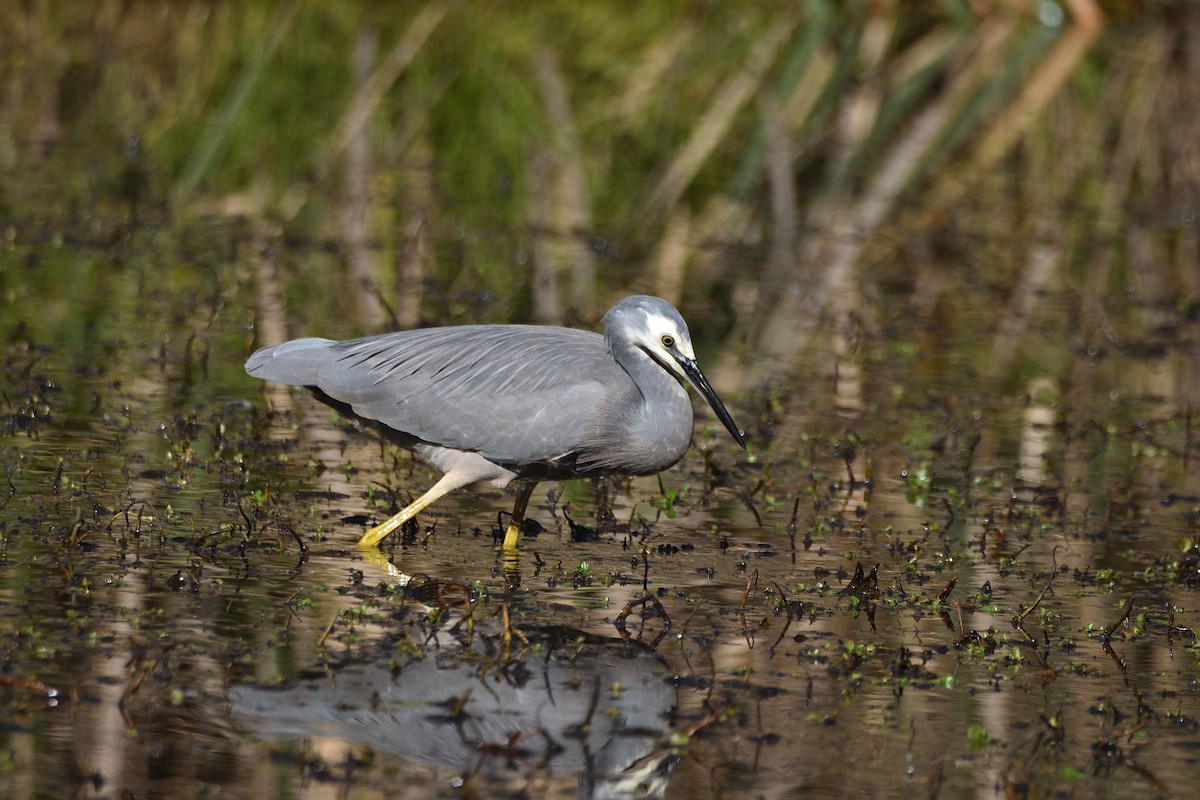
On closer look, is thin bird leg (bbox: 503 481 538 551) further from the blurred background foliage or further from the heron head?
the blurred background foliage

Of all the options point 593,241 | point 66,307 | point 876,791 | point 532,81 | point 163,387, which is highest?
point 532,81

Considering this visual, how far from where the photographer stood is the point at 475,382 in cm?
669

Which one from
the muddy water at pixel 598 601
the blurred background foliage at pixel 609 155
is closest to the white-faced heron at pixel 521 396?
the muddy water at pixel 598 601

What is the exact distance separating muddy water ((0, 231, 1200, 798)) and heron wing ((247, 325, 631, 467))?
1.33ft

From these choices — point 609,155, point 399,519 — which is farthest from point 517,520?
point 609,155

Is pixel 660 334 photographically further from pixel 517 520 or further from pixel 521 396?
pixel 517 520

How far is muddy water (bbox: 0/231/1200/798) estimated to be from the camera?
4.75 m

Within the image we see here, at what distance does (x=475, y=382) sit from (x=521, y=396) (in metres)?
0.21

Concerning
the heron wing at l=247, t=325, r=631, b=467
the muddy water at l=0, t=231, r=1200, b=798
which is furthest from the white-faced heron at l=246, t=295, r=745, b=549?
the muddy water at l=0, t=231, r=1200, b=798

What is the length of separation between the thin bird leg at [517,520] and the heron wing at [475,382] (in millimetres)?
189

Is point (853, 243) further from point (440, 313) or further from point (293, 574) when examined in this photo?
point (293, 574)

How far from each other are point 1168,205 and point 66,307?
29.0 ft

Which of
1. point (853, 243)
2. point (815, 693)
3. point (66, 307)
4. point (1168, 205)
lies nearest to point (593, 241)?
point (853, 243)

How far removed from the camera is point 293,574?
6.11 m
